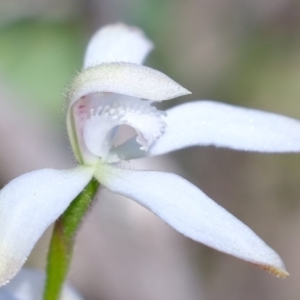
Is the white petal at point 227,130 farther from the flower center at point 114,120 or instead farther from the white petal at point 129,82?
the white petal at point 129,82

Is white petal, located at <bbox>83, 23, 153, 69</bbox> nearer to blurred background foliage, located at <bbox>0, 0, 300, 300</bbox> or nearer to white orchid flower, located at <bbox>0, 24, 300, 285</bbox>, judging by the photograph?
white orchid flower, located at <bbox>0, 24, 300, 285</bbox>

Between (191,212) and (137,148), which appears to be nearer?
(191,212)

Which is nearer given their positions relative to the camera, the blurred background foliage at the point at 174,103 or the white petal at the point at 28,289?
the white petal at the point at 28,289

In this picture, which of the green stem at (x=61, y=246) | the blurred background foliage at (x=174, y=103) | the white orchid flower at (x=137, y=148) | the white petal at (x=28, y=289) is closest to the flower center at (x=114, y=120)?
the white orchid flower at (x=137, y=148)

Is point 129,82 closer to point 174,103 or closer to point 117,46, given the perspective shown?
point 117,46

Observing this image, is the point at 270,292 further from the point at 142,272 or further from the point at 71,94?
the point at 71,94

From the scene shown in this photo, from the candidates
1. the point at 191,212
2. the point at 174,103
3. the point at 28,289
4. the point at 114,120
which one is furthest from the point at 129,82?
the point at 174,103

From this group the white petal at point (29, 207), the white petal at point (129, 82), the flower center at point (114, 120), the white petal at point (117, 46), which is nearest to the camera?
the white petal at point (29, 207)

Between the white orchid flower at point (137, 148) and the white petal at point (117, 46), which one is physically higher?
the white petal at point (117, 46)
